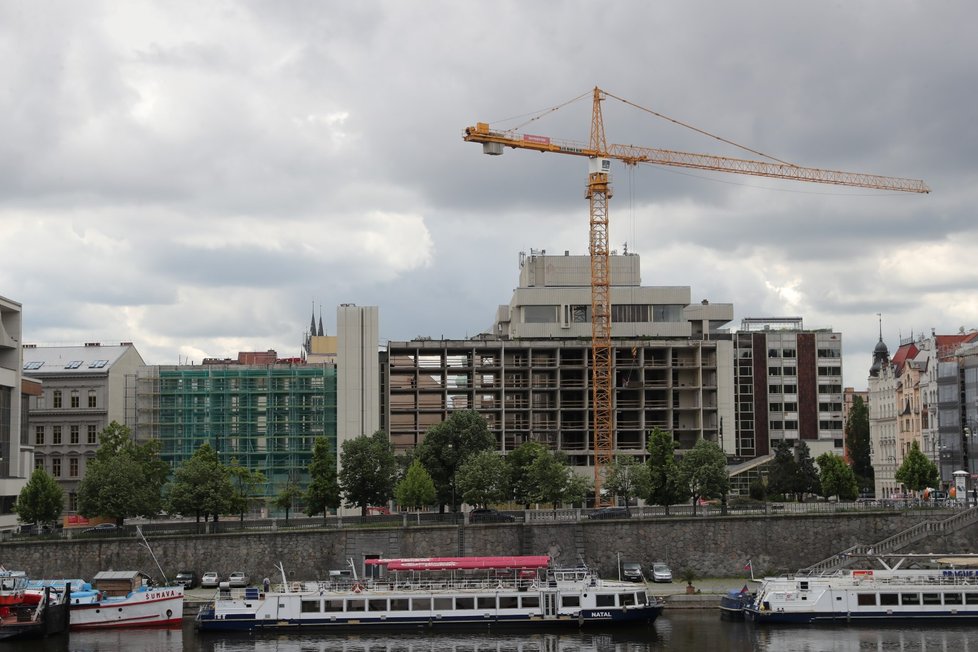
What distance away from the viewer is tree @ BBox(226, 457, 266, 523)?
365 feet

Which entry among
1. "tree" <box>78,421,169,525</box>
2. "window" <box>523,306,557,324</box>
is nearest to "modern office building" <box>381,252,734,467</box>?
"window" <box>523,306,557,324</box>

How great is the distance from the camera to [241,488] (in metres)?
126

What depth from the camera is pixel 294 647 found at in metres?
79.3

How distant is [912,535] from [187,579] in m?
56.3

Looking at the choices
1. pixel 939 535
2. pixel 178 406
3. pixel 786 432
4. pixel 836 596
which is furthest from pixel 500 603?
pixel 786 432

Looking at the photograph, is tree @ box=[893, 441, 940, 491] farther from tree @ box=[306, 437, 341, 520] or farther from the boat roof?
tree @ box=[306, 437, 341, 520]

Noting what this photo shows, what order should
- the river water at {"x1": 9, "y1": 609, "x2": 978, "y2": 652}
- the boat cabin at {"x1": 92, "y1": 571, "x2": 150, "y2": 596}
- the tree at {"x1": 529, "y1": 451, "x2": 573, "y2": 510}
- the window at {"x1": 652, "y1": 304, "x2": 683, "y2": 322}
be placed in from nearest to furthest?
the river water at {"x1": 9, "y1": 609, "x2": 978, "y2": 652} < the boat cabin at {"x1": 92, "y1": 571, "x2": 150, "y2": 596} < the tree at {"x1": 529, "y1": 451, "x2": 573, "y2": 510} < the window at {"x1": 652, "y1": 304, "x2": 683, "y2": 322}

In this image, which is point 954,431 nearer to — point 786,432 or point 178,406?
point 786,432

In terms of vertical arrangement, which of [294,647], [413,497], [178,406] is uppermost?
[178,406]

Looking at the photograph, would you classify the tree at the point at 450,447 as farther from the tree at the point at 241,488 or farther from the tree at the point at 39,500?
the tree at the point at 39,500

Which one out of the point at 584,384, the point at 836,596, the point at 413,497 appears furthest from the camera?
the point at 584,384

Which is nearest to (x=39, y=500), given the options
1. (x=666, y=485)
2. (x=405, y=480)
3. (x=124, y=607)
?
(x=124, y=607)

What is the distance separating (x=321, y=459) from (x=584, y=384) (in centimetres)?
5363

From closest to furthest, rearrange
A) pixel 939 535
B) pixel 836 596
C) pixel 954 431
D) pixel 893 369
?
pixel 836 596
pixel 939 535
pixel 954 431
pixel 893 369
